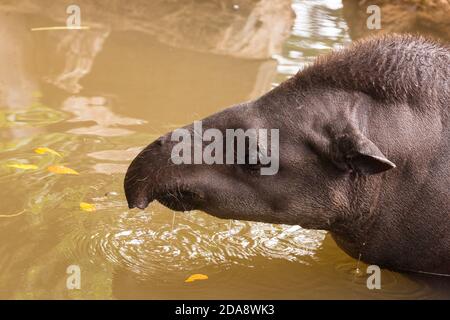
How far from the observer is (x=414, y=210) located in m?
7.12

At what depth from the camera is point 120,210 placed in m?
8.59

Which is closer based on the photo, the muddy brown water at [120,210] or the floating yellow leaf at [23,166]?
the muddy brown water at [120,210]

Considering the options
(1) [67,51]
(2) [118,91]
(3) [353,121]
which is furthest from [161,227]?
(1) [67,51]

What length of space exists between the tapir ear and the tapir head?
2 cm

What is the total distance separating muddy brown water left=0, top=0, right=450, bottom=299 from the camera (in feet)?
24.5

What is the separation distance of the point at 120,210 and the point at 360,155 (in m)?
3.09

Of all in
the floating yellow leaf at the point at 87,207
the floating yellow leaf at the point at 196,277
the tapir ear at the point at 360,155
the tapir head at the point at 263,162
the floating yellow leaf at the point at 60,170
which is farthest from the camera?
the floating yellow leaf at the point at 60,170

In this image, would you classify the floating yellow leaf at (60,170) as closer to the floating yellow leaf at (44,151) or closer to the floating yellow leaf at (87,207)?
the floating yellow leaf at (44,151)

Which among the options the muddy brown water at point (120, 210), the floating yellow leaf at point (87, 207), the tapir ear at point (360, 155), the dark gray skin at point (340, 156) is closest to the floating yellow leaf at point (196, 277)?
the muddy brown water at point (120, 210)

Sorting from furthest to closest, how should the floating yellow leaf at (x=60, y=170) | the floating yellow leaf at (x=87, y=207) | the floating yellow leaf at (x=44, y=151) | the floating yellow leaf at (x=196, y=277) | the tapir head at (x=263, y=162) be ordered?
the floating yellow leaf at (x=44, y=151) → the floating yellow leaf at (x=60, y=170) → the floating yellow leaf at (x=87, y=207) → the floating yellow leaf at (x=196, y=277) → the tapir head at (x=263, y=162)

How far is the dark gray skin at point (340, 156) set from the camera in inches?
265

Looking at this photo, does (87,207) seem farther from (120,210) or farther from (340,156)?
(340,156)

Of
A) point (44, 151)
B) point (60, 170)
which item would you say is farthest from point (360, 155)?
point (44, 151)

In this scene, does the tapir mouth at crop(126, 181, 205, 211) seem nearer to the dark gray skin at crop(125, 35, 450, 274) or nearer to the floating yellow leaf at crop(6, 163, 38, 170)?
the dark gray skin at crop(125, 35, 450, 274)
